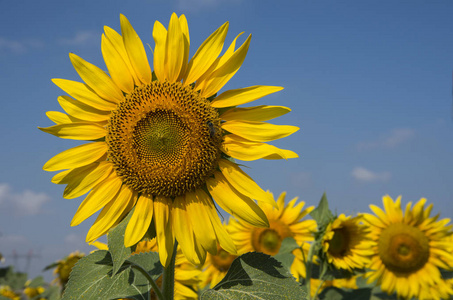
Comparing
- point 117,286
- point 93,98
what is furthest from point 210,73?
point 117,286

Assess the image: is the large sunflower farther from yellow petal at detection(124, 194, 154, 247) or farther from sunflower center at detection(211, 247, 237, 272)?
sunflower center at detection(211, 247, 237, 272)

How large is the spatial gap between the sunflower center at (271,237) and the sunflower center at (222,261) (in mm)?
454

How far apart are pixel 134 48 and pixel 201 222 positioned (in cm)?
125

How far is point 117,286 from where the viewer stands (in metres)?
2.68

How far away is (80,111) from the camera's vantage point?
304cm

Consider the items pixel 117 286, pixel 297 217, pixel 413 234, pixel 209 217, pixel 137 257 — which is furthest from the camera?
pixel 413 234

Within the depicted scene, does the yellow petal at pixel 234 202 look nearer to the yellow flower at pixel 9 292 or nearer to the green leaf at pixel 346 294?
the green leaf at pixel 346 294

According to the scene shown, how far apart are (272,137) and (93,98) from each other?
127 cm

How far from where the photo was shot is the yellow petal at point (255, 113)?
2.85 meters

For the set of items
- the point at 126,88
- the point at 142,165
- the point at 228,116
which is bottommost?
the point at 142,165

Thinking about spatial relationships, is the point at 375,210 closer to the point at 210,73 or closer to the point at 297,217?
the point at 297,217

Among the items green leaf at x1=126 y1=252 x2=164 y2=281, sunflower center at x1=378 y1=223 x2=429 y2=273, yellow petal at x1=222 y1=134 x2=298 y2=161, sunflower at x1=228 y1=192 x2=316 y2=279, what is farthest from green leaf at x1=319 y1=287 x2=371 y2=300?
yellow petal at x1=222 y1=134 x2=298 y2=161

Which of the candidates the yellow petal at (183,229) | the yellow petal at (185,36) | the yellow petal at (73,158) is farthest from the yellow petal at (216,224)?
the yellow petal at (185,36)

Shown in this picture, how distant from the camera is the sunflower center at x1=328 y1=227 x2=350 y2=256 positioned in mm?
5840
